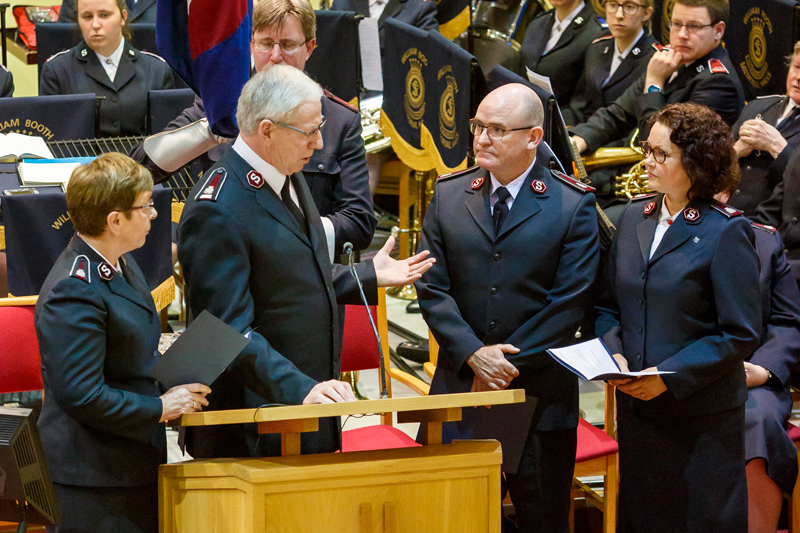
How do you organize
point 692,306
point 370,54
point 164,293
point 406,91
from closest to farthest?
1. point 692,306
2. point 164,293
3. point 406,91
4. point 370,54

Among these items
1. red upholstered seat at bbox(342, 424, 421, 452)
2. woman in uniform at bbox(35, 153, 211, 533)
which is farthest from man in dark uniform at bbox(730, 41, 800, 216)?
woman in uniform at bbox(35, 153, 211, 533)

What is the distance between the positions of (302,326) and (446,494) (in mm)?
527

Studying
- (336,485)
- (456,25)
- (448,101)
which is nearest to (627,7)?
(448,101)

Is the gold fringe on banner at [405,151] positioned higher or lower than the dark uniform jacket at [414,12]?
lower

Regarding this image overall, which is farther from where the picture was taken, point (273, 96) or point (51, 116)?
point (51, 116)

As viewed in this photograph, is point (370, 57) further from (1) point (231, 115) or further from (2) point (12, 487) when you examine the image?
(2) point (12, 487)

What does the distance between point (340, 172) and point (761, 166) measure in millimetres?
1987

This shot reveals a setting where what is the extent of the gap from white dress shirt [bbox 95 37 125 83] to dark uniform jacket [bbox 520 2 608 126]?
225 cm

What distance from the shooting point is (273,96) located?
2.19m

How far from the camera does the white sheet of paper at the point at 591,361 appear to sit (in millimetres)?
2311

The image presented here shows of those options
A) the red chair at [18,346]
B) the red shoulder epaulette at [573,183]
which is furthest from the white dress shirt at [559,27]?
the red chair at [18,346]

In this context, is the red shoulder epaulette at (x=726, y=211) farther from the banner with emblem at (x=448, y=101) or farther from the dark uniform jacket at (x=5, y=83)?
the dark uniform jacket at (x=5, y=83)

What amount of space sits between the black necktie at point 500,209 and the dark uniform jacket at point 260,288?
0.47 meters

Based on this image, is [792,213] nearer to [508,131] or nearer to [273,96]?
[508,131]
